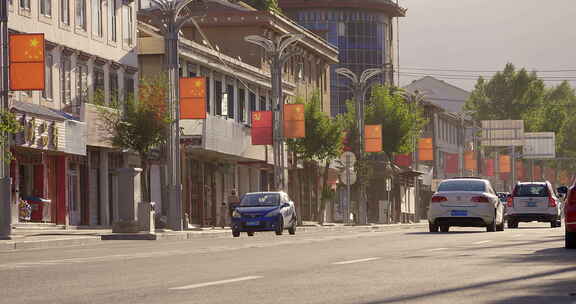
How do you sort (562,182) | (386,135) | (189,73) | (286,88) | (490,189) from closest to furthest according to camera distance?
(490,189) < (189,73) < (286,88) < (386,135) < (562,182)

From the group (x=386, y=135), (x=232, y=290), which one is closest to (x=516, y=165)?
(x=386, y=135)

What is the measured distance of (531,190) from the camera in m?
52.6

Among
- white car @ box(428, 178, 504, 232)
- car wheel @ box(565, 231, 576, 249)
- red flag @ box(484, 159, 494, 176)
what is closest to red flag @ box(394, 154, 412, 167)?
red flag @ box(484, 159, 494, 176)

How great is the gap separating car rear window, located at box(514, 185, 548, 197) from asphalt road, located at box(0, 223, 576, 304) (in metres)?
28.8

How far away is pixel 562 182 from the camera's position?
179 m

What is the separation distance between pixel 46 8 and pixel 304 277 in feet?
122

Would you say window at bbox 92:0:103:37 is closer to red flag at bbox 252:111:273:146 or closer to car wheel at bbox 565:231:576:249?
red flag at bbox 252:111:273:146

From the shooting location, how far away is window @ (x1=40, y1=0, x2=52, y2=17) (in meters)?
51.2

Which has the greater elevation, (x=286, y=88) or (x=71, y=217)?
(x=286, y=88)

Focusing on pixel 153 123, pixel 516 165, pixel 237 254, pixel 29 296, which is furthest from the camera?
pixel 516 165

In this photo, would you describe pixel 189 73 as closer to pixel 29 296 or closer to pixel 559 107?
pixel 29 296

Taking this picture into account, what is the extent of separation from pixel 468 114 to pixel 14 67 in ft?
382

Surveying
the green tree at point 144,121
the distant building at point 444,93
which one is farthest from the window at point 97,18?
the distant building at point 444,93

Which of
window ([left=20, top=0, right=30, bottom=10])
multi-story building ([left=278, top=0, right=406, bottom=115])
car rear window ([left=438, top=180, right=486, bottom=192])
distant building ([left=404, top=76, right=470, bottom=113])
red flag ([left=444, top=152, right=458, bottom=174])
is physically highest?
multi-story building ([left=278, top=0, right=406, bottom=115])
